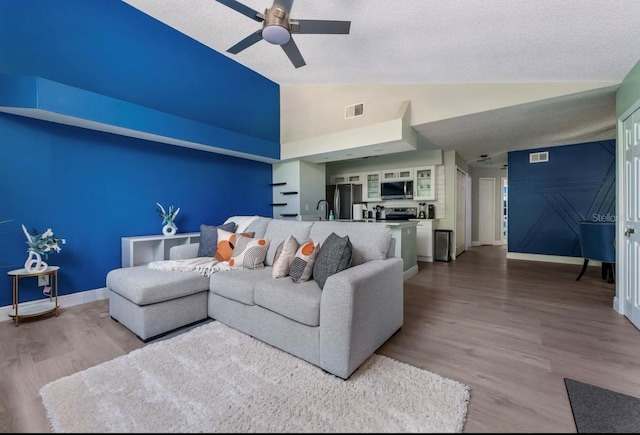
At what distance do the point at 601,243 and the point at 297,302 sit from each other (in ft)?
14.2

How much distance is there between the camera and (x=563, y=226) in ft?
17.5

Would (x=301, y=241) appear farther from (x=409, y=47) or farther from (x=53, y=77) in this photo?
(x=53, y=77)

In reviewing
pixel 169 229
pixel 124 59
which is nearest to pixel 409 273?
pixel 169 229

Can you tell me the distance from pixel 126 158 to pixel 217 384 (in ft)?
10.5

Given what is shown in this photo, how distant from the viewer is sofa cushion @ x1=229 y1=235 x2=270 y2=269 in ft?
8.58

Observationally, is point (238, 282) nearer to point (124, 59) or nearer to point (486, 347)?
point (486, 347)

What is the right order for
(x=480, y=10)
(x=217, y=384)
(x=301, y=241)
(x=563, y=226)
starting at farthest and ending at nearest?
(x=563, y=226) < (x=301, y=241) < (x=480, y=10) < (x=217, y=384)

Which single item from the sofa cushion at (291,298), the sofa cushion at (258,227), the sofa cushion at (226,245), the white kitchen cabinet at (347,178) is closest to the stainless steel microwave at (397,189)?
the white kitchen cabinet at (347,178)

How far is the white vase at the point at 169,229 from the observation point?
144 inches

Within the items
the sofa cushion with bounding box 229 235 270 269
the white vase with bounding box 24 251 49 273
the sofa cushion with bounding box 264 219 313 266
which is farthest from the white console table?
the sofa cushion with bounding box 264 219 313 266

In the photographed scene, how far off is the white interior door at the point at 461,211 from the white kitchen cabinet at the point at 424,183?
733mm

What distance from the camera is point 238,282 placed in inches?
87.7

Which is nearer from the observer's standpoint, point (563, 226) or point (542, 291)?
point (542, 291)

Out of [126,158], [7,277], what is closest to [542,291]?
[126,158]
